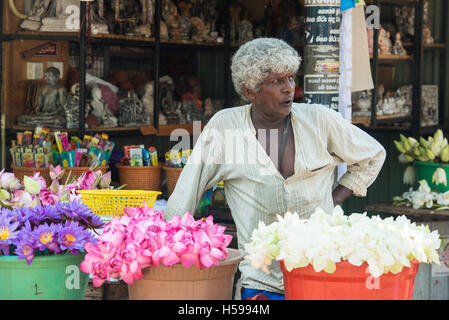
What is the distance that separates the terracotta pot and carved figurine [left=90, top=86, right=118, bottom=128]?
11.5 feet

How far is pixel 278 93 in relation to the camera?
297 centimetres

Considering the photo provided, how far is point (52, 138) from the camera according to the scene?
4.93 meters

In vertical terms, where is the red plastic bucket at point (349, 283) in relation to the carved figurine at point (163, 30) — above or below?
below

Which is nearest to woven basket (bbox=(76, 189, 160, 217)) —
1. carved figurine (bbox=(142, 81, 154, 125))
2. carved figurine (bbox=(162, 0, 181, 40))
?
carved figurine (bbox=(142, 81, 154, 125))

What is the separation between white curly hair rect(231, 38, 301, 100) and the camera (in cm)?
293

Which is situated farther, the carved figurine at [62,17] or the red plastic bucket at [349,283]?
the carved figurine at [62,17]

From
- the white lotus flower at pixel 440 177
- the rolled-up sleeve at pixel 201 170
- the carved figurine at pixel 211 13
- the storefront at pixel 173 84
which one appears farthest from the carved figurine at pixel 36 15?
the white lotus flower at pixel 440 177

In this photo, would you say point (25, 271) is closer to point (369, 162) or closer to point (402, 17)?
point (369, 162)

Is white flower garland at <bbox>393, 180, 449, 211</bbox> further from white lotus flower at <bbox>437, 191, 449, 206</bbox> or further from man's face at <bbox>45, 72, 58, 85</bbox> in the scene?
man's face at <bbox>45, 72, 58, 85</bbox>

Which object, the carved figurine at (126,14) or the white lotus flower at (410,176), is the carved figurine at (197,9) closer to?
the carved figurine at (126,14)

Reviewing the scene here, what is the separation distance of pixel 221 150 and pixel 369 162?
0.67 metres

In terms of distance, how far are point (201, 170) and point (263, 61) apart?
0.48m

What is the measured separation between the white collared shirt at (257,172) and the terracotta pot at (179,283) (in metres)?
0.64

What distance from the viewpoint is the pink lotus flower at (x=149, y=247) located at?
7.27 feet
